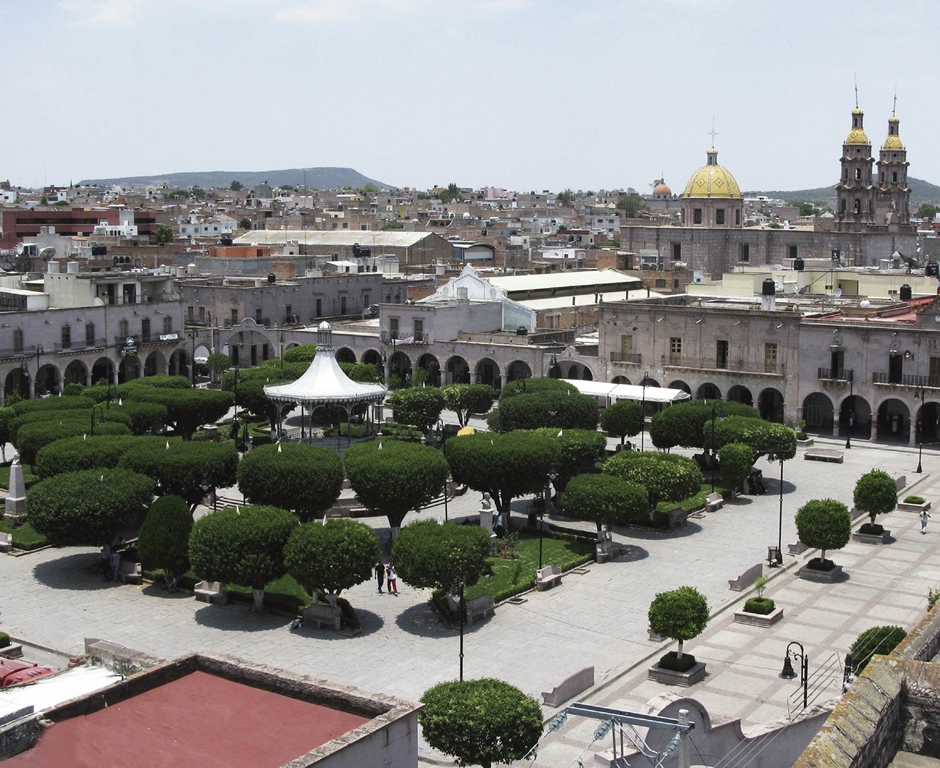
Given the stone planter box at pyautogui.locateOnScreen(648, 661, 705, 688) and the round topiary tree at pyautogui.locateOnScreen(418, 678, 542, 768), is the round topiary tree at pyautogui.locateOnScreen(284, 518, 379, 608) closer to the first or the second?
the stone planter box at pyautogui.locateOnScreen(648, 661, 705, 688)

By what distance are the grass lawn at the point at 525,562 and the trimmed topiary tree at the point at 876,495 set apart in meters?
8.33

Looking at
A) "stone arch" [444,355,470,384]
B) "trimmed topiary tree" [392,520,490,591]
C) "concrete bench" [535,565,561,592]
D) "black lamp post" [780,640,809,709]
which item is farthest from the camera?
"stone arch" [444,355,470,384]

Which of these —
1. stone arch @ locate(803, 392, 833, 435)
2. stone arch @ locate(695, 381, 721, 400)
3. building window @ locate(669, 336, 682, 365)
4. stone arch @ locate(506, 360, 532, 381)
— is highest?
building window @ locate(669, 336, 682, 365)

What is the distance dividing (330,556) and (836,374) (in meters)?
32.2

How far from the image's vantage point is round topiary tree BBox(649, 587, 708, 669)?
26312 mm

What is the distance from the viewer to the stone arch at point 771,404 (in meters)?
57.2

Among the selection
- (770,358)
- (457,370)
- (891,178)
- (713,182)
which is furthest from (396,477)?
(891,178)

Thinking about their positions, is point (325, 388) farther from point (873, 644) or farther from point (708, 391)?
point (873, 644)

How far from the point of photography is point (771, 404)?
190 feet

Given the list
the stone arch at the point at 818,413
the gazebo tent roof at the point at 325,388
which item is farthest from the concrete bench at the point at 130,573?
the stone arch at the point at 818,413

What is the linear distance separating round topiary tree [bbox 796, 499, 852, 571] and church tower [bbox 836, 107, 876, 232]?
199 ft

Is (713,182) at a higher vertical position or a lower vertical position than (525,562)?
higher

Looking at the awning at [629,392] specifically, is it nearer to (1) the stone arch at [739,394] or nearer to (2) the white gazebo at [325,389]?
(1) the stone arch at [739,394]

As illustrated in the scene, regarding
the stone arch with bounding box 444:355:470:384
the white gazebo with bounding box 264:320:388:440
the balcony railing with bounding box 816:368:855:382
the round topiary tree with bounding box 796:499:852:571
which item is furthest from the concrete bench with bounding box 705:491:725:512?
the stone arch with bounding box 444:355:470:384
